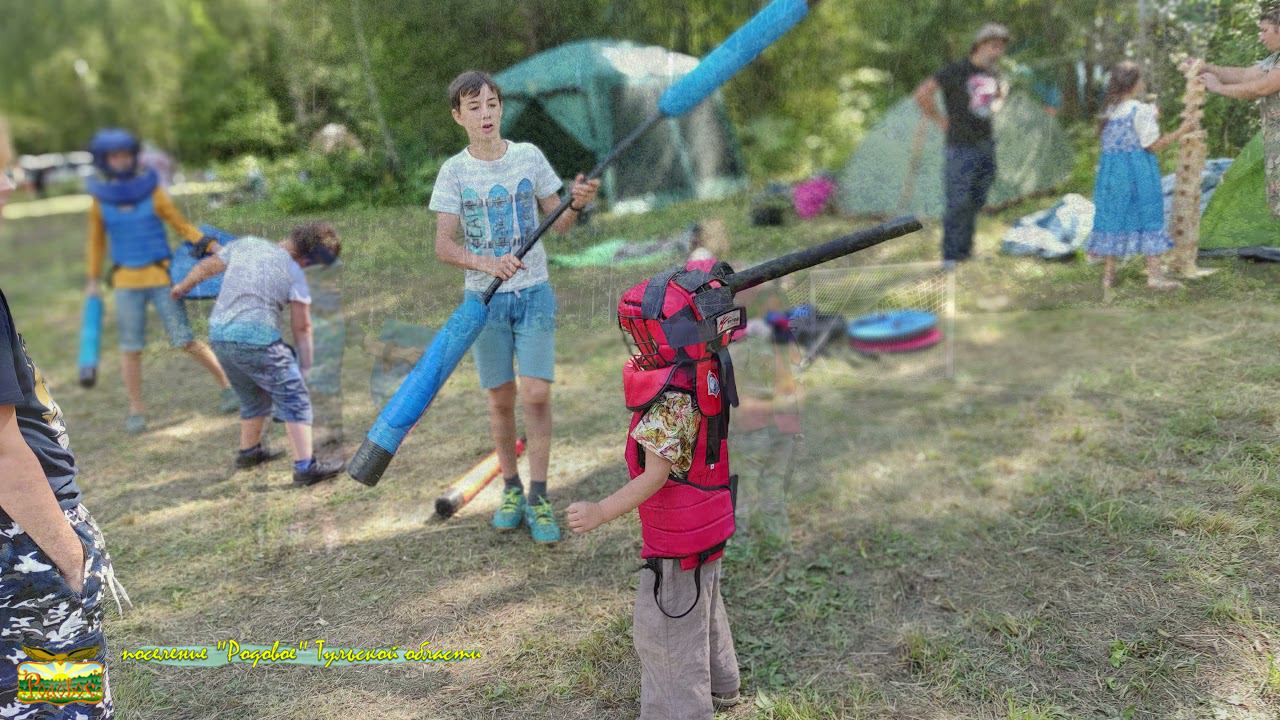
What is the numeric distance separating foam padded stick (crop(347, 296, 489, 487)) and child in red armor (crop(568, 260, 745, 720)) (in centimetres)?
101

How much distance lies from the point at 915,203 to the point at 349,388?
3.69 m

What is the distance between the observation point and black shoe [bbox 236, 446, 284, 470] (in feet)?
17.2

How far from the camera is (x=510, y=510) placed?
14.3 feet

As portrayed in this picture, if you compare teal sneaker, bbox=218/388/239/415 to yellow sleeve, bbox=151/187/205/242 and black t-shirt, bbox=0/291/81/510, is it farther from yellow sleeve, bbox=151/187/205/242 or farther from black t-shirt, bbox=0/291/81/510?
black t-shirt, bbox=0/291/81/510

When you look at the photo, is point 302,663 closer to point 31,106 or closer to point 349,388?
point 349,388

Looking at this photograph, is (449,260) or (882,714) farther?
(449,260)

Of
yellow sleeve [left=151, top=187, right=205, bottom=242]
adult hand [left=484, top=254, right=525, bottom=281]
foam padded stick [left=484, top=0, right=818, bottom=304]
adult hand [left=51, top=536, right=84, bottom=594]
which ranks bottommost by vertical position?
adult hand [left=51, top=536, right=84, bottom=594]

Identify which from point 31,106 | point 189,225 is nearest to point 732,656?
point 189,225

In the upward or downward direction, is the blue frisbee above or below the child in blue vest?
below

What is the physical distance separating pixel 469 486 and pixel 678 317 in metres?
2.35

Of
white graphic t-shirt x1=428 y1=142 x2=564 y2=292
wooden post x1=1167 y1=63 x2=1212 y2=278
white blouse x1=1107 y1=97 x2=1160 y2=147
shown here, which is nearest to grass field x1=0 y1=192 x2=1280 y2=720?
wooden post x1=1167 y1=63 x2=1212 y2=278

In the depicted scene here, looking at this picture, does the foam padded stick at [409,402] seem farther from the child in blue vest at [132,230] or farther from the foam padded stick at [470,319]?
the child in blue vest at [132,230]

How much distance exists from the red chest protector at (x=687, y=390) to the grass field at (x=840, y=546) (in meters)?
0.75

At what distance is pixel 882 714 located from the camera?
122 inches
